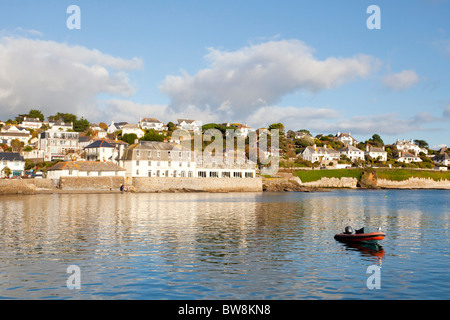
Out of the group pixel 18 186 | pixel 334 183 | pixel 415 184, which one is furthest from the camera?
pixel 415 184

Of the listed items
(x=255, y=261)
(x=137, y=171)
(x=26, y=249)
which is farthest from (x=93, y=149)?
(x=255, y=261)

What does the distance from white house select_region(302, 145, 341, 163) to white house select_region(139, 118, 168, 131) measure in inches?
2592

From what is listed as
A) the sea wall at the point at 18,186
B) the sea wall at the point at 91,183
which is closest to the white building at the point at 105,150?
the sea wall at the point at 91,183

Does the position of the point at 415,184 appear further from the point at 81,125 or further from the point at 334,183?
the point at 81,125

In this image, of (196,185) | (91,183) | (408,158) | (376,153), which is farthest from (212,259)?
(408,158)

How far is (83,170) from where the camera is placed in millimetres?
88125

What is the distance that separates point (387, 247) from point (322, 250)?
16.6ft

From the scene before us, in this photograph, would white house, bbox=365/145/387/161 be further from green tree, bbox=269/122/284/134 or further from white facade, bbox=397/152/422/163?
green tree, bbox=269/122/284/134

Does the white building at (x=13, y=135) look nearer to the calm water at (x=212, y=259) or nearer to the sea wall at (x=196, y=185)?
the sea wall at (x=196, y=185)

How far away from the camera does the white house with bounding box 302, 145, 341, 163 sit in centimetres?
16688

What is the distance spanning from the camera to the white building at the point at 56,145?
132125 millimetres

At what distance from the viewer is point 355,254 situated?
25.8 meters

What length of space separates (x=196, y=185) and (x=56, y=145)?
60.7 meters
